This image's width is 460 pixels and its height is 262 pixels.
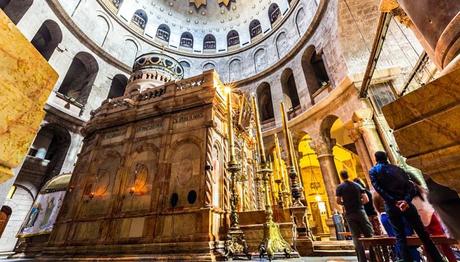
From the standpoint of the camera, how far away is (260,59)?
2173cm

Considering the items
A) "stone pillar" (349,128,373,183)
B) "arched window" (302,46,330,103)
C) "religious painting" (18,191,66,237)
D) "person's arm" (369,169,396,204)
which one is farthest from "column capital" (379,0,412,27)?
"religious painting" (18,191,66,237)

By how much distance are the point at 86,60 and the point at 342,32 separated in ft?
66.2

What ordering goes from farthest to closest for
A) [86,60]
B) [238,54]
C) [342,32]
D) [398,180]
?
[238,54] < [86,60] < [342,32] < [398,180]

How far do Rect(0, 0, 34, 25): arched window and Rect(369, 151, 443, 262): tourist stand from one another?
20.1 metres

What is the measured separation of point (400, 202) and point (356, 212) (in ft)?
3.32

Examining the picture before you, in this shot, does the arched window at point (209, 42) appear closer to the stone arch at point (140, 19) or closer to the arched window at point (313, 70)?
the stone arch at point (140, 19)

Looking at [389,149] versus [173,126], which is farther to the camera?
[389,149]

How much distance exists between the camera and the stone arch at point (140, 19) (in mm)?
22897

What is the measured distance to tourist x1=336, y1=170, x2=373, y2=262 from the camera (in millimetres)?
3683

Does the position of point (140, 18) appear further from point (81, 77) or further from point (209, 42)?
point (81, 77)

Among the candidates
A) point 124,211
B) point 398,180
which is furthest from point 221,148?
point 398,180

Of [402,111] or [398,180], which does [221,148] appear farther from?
[402,111]

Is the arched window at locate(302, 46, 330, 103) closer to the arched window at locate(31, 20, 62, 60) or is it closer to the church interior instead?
the church interior

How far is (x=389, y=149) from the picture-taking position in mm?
8969
